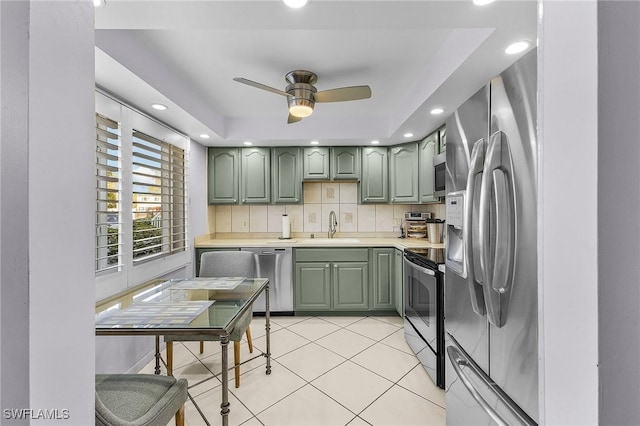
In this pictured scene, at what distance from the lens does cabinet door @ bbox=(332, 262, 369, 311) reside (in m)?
3.43

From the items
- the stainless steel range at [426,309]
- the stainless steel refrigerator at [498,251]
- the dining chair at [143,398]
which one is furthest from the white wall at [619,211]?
the stainless steel range at [426,309]

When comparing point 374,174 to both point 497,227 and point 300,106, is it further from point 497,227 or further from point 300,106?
point 497,227

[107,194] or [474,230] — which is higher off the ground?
[107,194]

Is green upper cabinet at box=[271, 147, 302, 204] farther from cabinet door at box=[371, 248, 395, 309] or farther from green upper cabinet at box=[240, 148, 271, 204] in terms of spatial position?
cabinet door at box=[371, 248, 395, 309]

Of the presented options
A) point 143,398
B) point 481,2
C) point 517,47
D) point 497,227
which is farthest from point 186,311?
point 517,47

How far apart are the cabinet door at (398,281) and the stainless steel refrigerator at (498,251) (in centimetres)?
187

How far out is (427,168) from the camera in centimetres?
325

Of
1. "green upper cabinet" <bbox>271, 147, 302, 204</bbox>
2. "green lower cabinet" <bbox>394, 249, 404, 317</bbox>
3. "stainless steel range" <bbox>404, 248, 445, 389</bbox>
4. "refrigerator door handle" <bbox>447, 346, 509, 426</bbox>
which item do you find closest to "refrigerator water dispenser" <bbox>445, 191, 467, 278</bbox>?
"refrigerator door handle" <bbox>447, 346, 509, 426</bbox>

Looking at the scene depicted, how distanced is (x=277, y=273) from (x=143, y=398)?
224 centimetres

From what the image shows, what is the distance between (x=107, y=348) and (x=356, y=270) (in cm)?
240

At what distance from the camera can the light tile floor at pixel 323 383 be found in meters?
1.76

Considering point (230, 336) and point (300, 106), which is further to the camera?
point (300, 106)

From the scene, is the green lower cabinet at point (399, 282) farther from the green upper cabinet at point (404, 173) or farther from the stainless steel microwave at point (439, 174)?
the stainless steel microwave at point (439, 174)

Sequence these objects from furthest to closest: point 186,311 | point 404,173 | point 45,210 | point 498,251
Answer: point 404,173, point 186,311, point 498,251, point 45,210
